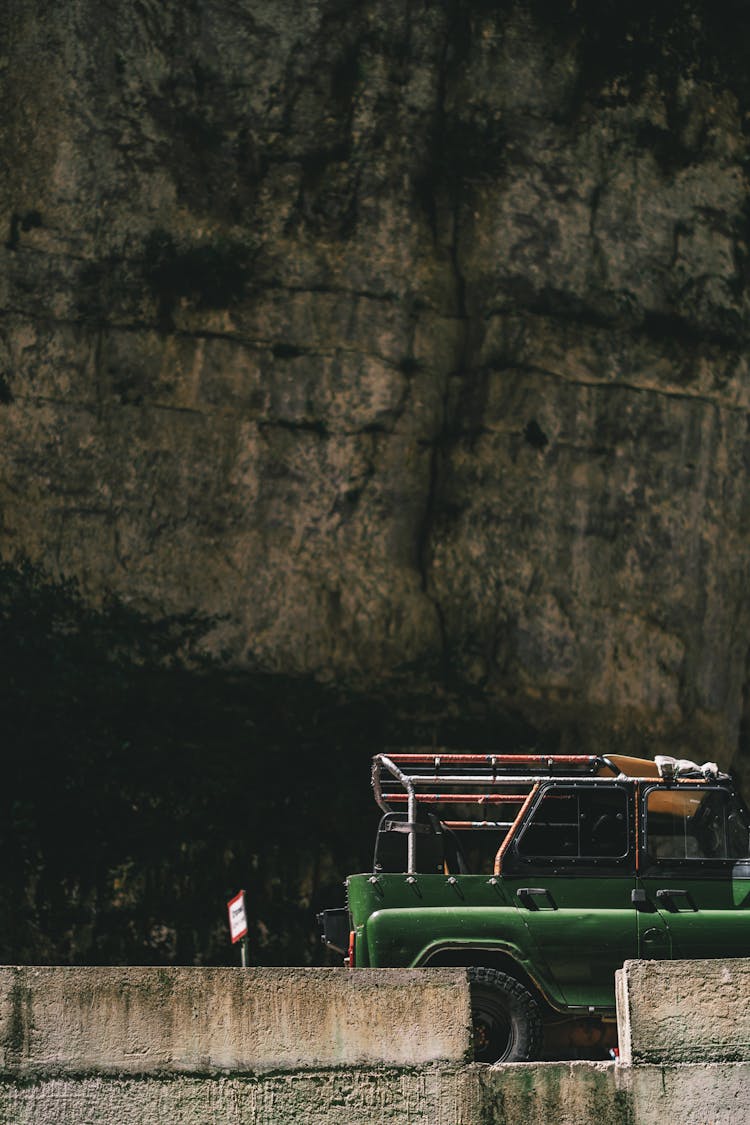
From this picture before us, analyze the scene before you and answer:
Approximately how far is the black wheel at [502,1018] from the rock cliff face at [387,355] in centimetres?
998

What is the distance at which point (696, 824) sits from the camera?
11.0 meters

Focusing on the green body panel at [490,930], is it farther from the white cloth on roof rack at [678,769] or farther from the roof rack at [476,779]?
the white cloth on roof rack at [678,769]

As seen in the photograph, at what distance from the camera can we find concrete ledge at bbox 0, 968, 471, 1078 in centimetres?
769

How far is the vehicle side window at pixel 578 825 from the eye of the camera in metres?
10.7

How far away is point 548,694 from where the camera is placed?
20.2 meters

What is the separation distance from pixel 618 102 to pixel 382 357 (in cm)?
473

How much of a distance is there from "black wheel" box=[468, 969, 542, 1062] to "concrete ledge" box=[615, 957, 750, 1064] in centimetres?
215

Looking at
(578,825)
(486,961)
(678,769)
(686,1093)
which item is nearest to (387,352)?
(678,769)

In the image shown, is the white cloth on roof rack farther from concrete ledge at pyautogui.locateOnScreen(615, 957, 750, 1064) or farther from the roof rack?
concrete ledge at pyautogui.locateOnScreen(615, 957, 750, 1064)

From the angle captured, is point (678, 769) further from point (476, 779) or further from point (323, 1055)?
point (323, 1055)

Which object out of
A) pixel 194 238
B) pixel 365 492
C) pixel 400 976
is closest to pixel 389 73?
pixel 194 238

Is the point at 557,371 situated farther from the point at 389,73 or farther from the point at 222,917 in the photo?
the point at 222,917

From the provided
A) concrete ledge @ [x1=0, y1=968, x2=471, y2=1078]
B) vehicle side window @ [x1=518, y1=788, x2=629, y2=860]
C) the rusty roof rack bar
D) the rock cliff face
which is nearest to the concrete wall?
concrete ledge @ [x1=0, y1=968, x2=471, y2=1078]

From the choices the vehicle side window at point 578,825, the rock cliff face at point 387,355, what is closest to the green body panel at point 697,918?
the vehicle side window at point 578,825
